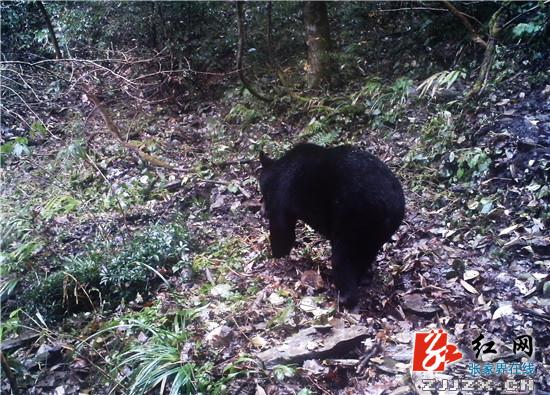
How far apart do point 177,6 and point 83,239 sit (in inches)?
179

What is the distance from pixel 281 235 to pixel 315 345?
1.42 m

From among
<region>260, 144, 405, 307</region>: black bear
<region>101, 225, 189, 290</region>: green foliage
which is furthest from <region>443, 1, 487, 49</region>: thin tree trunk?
<region>101, 225, 189, 290</region>: green foliage

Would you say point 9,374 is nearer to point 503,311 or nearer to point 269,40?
point 503,311

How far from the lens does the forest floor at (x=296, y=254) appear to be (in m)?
3.28

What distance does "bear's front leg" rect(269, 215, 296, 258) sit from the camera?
4.55 meters

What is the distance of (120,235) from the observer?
5.31 metres

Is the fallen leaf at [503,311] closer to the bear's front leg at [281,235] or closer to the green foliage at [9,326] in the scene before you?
the bear's front leg at [281,235]

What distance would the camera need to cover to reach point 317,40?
22.1 feet

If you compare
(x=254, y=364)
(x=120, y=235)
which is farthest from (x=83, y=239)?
(x=254, y=364)

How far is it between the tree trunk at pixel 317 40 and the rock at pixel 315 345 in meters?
4.08

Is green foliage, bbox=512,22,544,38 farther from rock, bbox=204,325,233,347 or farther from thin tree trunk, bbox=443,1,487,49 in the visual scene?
rock, bbox=204,325,233,347

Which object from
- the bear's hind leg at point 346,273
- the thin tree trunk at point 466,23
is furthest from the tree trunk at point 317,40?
the bear's hind leg at point 346,273

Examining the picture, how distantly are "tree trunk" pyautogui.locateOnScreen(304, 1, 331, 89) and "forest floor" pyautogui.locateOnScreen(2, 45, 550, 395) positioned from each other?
462mm

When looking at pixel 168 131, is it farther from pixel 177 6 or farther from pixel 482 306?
pixel 482 306
